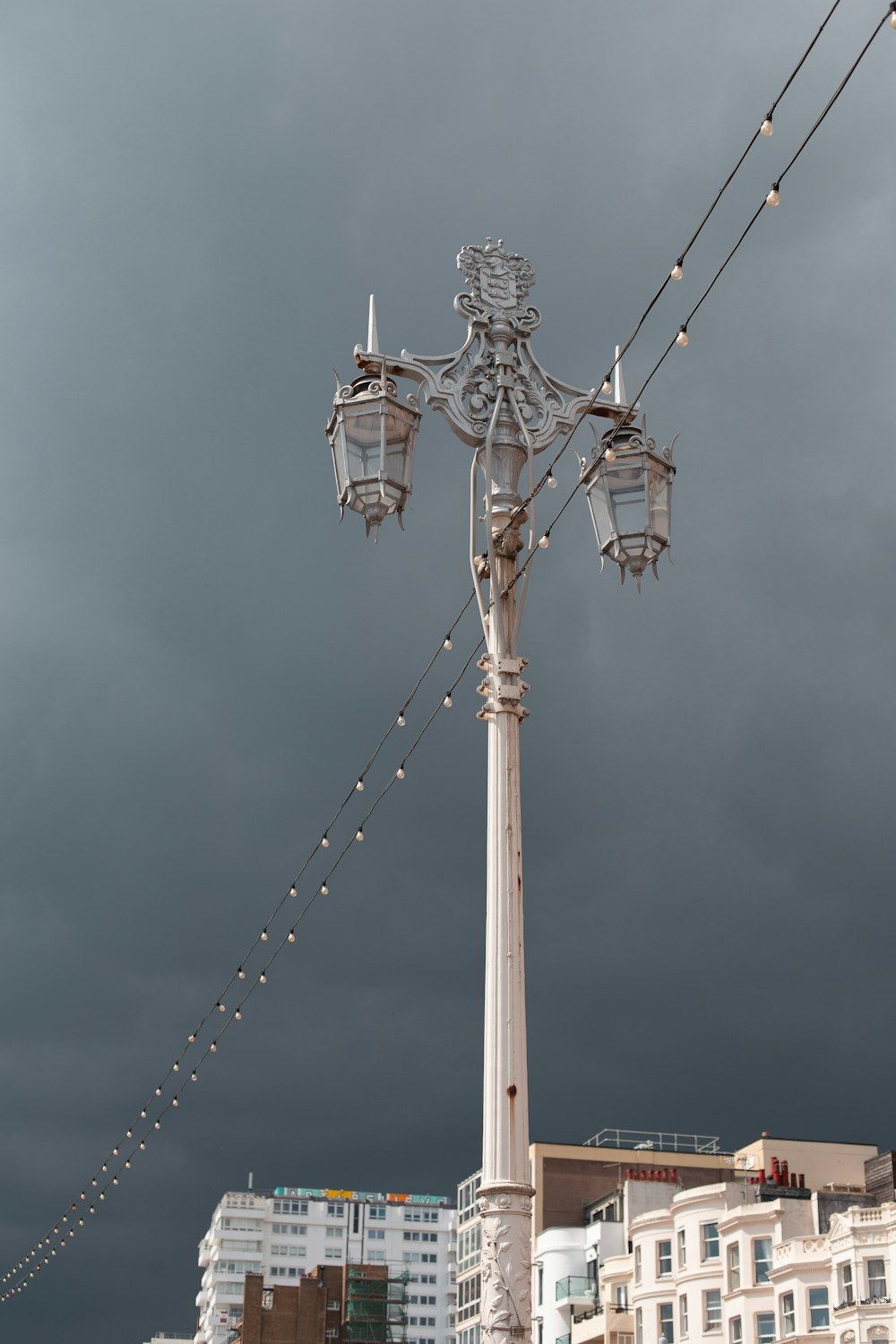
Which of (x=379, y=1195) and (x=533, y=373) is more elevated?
(x=379, y=1195)

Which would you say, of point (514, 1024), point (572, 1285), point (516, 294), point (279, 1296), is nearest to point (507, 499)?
point (516, 294)

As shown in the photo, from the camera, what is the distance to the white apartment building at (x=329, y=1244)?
140125mm

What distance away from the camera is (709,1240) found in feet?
173

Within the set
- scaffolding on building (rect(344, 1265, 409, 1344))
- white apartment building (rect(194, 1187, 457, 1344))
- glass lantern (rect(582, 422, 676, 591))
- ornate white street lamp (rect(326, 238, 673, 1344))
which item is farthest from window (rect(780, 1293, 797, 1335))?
white apartment building (rect(194, 1187, 457, 1344))

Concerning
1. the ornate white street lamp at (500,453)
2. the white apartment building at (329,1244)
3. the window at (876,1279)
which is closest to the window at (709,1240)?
the window at (876,1279)

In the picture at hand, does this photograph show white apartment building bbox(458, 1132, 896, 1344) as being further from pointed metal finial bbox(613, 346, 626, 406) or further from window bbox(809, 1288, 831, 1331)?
pointed metal finial bbox(613, 346, 626, 406)

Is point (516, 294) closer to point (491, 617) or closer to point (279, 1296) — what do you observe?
point (491, 617)

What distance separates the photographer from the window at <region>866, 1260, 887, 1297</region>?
4453cm

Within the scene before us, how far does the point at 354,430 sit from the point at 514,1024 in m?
5.48

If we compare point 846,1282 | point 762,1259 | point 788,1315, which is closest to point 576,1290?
point 762,1259

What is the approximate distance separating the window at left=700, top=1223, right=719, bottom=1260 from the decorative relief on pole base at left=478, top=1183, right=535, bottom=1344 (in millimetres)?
42033

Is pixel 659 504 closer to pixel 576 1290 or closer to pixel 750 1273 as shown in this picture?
pixel 750 1273

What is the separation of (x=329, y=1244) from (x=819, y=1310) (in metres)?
104

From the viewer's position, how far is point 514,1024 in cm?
1330
